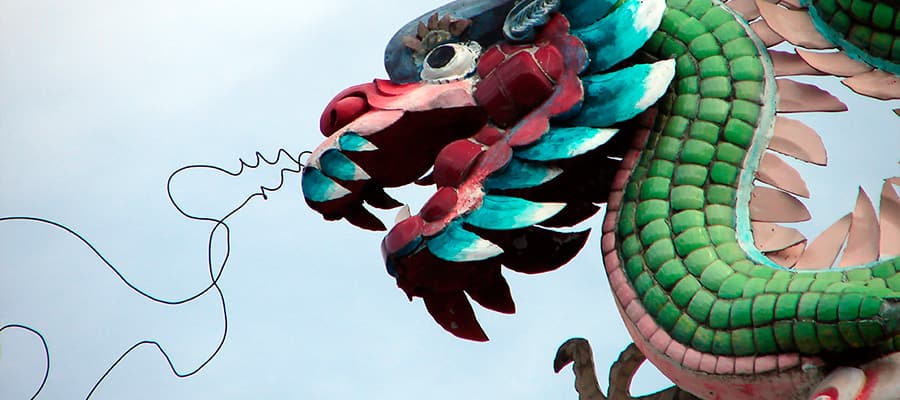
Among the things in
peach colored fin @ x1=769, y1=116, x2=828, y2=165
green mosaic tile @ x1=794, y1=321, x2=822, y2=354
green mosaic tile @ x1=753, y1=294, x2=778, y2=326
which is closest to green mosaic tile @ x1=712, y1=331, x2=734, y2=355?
green mosaic tile @ x1=753, y1=294, x2=778, y2=326

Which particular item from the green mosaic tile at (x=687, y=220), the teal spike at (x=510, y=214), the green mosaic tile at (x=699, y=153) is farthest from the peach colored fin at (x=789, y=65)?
the teal spike at (x=510, y=214)

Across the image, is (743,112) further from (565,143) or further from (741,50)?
(565,143)

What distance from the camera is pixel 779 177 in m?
5.48

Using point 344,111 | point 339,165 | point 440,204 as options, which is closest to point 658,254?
point 440,204

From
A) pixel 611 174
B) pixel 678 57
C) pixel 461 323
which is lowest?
pixel 461 323

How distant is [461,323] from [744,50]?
1.37 metres

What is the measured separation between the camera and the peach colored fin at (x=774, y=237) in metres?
5.40

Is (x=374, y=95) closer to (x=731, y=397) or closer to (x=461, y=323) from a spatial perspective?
(x=461, y=323)

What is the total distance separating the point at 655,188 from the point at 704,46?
533 millimetres

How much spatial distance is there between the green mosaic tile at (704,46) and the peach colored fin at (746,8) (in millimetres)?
251

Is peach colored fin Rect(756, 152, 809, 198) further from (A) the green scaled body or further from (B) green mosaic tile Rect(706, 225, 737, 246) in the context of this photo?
(B) green mosaic tile Rect(706, 225, 737, 246)

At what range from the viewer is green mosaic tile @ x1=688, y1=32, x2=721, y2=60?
5.54 m

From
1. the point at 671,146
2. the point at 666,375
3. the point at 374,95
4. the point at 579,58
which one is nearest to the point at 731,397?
the point at 666,375

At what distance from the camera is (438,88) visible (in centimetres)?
578
